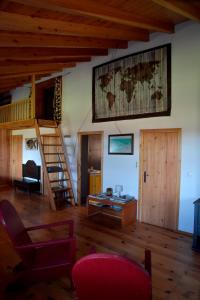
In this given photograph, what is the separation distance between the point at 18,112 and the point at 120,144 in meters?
3.70

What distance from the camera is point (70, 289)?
96.8 inches

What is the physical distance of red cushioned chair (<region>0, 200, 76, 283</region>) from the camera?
2303 millimetres

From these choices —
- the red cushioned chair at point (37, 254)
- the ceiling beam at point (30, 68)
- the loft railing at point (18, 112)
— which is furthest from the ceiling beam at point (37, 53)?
the red cushioned chair at point (37, 254)

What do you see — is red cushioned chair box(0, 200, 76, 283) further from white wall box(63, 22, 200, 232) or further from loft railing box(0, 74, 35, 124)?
loft railing box(0, 74, 35, 124)

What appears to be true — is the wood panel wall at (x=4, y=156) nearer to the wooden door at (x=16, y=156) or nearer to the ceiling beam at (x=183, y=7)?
the wooden door at (x=16, y=156)

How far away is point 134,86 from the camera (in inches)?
186

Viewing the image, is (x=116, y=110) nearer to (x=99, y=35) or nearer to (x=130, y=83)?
(x=130, y=83)

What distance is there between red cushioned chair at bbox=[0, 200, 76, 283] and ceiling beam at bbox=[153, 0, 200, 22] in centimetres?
303

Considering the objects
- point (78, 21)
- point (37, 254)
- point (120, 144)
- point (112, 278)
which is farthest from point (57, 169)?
point (112, 278)

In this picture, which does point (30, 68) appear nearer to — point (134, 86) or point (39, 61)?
point (39, 61)

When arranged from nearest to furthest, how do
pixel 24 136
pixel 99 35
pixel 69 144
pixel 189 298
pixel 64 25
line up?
pixel 189 298
pixel 64 25
pixel 99 35
pixel 69 144
pixel 24 136

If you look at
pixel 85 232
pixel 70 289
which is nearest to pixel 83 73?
pixel 85 232

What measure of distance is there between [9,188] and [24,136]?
2022mm

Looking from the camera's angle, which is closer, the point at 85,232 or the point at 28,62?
the point at 85,232
